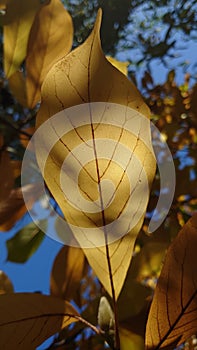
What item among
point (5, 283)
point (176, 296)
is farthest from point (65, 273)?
point (176, 296)

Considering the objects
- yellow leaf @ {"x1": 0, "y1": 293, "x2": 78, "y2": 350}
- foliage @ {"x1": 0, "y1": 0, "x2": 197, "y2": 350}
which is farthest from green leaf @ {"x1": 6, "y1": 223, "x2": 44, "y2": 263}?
yellow leaf @ {"x1": 0, "y1": 293, "x2": 78, "y2": 350}

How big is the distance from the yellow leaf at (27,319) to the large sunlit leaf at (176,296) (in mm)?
47

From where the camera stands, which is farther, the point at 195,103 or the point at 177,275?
the point at 195,103

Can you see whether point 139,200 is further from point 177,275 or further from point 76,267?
point 76,267

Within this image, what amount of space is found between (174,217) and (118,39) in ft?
1.79

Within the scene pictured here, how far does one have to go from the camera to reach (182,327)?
0.71 ft

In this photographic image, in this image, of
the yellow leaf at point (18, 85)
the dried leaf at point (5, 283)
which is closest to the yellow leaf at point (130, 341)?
the dried leaf at point (5, 283)

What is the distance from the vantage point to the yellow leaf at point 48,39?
359 millimetres

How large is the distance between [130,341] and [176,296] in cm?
11

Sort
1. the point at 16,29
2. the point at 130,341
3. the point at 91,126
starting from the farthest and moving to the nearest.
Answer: the point at 16,29 < the point at 130,341 < the point at 91,126

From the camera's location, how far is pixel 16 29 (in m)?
0.43

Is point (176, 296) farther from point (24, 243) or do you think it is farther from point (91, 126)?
point (24, 243)

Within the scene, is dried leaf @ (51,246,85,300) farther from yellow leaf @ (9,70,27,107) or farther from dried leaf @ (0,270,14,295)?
yellow leaf @ (9,70,27,107)

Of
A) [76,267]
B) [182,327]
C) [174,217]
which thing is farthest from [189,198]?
[182,327]
